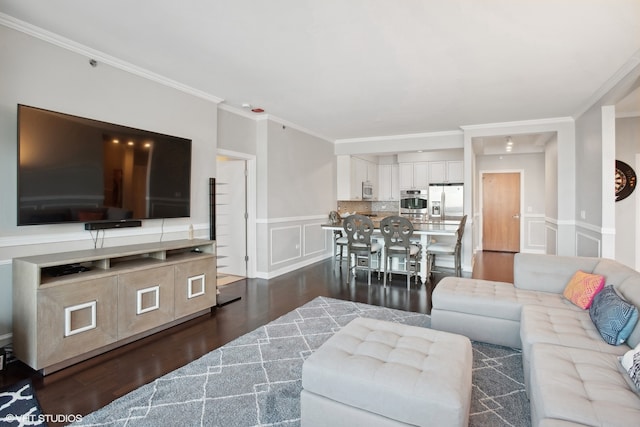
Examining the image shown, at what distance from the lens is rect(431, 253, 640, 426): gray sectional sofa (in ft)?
4.61

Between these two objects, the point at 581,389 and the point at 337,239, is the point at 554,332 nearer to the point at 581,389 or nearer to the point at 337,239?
the point at 581,389

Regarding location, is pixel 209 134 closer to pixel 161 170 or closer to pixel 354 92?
pixel 161 170

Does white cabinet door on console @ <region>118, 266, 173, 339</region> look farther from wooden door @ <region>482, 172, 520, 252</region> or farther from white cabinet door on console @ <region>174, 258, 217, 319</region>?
wooden door @ <region>482, 172, 520, 252</region>

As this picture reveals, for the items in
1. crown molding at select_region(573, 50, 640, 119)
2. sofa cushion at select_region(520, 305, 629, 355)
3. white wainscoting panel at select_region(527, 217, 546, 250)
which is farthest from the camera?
white wainscoting panel at select_region(527, 217, 546, 250)

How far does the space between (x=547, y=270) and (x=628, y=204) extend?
10.8 feet

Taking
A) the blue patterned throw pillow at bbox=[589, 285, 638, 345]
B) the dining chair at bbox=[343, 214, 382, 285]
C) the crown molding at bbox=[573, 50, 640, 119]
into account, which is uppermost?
the crown molding at bbox=[573, 50, 640, 119]

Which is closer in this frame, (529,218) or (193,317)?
(193,317)

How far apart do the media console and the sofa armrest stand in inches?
130

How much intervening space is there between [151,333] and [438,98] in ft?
14.3

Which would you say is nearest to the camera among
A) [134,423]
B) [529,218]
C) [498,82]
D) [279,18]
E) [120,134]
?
[134,423]

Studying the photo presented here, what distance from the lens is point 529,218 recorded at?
8.34 metres

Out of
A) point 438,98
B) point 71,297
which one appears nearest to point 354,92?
point 438,98

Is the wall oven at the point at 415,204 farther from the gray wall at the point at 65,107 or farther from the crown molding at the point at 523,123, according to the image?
the gray wall at the point at 65,107

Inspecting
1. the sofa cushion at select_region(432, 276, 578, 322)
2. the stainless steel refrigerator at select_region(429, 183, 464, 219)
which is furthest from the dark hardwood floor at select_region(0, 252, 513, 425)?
the stainless steel refrigerator at select_region(429, 183, 464, 219)
